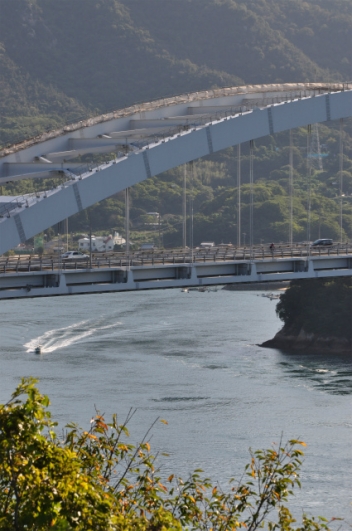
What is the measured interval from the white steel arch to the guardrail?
1036 millimetres

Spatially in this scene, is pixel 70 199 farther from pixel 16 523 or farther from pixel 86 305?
pixel 86 305

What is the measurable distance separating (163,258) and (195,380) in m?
7.47

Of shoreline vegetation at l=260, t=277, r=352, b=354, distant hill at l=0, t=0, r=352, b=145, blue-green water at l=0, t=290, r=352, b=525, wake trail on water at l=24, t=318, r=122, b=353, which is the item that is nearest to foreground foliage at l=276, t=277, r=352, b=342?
shoreline vegetation at l=260, t=277, r=352, b=354

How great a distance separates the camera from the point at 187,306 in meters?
39.7

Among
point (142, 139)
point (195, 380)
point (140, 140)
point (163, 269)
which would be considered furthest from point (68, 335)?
point (140, 140)

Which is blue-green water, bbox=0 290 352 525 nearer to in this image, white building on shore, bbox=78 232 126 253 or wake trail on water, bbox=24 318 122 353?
wake trail on water, bbox=24 318 122 353

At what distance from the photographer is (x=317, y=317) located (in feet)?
108

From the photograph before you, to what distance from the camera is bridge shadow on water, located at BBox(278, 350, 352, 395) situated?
23934 mm

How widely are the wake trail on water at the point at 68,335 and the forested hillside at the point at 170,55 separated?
24052 mm

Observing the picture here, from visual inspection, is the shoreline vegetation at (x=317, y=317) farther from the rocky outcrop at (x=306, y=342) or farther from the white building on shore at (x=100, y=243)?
the white building on shore at (x=100, y=243)

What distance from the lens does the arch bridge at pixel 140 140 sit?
15.3m

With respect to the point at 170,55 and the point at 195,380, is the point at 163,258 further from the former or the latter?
the point at 170,55

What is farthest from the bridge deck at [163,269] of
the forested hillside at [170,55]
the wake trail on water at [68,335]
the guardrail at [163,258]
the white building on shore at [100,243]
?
the forested hillside at [170,55]

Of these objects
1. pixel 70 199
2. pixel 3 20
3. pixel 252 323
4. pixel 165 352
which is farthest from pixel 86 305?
pixel 3 20
